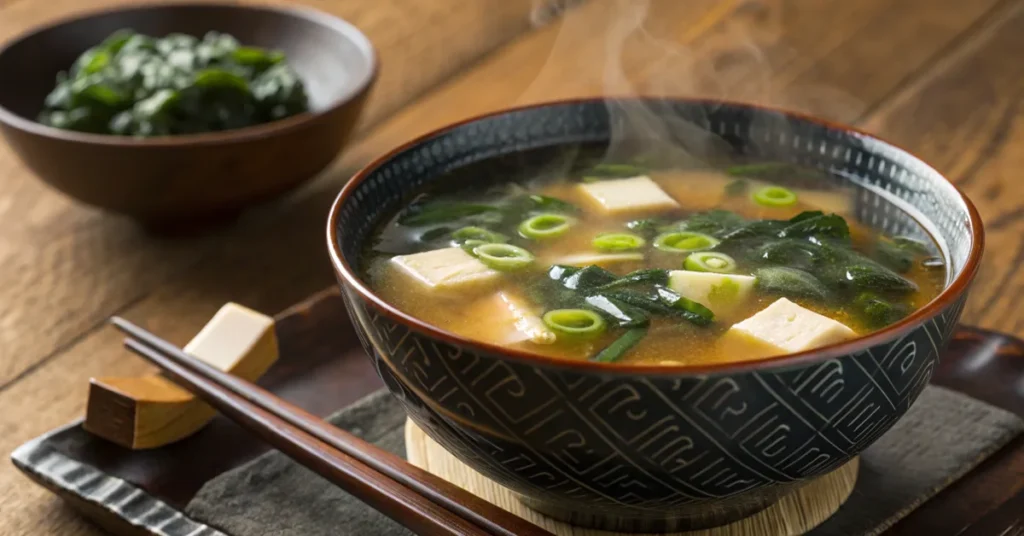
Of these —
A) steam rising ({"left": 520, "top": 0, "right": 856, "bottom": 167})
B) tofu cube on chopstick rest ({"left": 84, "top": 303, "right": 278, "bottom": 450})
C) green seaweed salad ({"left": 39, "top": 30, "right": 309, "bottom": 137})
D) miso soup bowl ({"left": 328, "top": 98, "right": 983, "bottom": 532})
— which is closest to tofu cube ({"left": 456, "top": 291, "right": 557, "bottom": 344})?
miso soup bowl ({"left": 328, "top": 98, "right": 983, "bottom": 532})

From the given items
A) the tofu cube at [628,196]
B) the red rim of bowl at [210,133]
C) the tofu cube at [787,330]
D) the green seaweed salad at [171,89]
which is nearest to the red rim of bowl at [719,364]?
the tofu cube at [787,330]

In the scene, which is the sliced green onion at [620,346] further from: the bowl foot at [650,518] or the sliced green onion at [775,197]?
the sliced green onion at [775,197]

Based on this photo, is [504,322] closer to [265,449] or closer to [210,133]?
[265,449]

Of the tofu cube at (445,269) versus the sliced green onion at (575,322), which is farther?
the tofu cube at (445,269)

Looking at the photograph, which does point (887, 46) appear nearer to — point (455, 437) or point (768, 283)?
point (768, 283)

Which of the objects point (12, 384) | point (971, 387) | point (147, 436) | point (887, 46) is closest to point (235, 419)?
point (147, 436)

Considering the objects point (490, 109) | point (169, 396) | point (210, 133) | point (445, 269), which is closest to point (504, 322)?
point (445, 269)

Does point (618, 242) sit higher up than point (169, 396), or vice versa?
point (618, 242)
